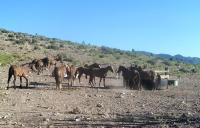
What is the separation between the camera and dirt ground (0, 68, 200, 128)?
19688 mm

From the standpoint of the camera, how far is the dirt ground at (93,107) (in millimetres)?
19688

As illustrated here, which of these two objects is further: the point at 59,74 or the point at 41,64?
the point at 41,64

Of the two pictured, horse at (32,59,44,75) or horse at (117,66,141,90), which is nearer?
horse at (117,66,141,90)

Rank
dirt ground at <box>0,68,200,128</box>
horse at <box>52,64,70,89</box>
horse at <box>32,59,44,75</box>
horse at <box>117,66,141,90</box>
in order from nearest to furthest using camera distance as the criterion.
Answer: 1. dirt ground at <box>0,68,200,128</box>
2. horse at <box>52,64,70,89</box>
3. horse at <box>117,66,141,90</box>
4. horse at <box>32,59,44,75</box>

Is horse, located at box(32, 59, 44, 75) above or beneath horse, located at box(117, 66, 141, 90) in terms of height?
above

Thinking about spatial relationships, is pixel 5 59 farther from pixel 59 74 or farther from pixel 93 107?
pixel 93 107

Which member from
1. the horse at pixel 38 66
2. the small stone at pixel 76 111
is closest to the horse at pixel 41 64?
the horse at pixel 38 66

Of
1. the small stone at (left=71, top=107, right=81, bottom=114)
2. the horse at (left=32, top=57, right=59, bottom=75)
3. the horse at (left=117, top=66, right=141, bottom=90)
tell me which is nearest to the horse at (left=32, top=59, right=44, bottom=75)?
the horse at (left=32, top=57, right=59, bottom=75)

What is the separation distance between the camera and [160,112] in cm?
2300

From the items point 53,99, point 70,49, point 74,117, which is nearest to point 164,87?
point 53,99

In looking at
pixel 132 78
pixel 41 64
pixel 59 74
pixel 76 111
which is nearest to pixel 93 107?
pixel 76 111

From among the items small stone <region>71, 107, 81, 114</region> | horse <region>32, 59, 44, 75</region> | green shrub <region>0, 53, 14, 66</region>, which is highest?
green shrub <region>0, 53, 14, 66</region>

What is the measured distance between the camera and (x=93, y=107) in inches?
964

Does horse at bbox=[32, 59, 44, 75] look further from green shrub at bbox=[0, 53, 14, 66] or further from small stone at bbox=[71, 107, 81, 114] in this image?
small stone at bbox=[71, 107, 81, 114]
